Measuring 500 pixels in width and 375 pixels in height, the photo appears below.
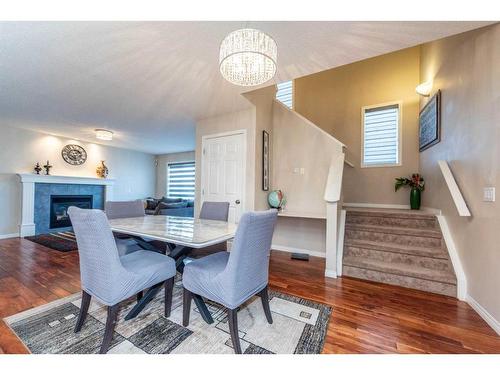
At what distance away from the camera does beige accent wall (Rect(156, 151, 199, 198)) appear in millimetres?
7246

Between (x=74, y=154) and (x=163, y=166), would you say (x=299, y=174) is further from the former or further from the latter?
(x=74, y=154)

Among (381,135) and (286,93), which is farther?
(286,93)

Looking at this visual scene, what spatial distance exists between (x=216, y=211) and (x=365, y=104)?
3786mm

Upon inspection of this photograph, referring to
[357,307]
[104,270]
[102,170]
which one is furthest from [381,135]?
[102,170]

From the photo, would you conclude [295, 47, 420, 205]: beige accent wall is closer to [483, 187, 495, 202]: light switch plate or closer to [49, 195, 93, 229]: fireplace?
[483, 187, 495, 202]: light switch plate

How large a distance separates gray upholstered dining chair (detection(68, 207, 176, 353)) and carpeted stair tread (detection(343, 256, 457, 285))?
2.33 m

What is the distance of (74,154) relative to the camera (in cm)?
555

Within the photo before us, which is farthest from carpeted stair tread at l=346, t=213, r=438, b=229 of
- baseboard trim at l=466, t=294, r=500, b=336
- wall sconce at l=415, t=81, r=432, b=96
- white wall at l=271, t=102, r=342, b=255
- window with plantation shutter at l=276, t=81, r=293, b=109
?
window with plantation shutter at l=276, t=81, r=293, b=109

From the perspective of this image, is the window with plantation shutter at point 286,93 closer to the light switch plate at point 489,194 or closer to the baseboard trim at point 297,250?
the baseboard trim at point 297,250
